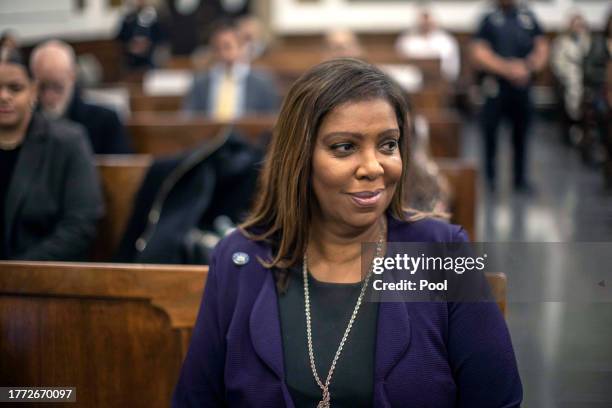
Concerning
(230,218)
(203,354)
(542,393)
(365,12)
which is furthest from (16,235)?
(365,12)

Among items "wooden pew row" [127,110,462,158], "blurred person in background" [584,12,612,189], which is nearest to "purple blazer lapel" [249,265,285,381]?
"blurred person in background" [584,12,612,189]

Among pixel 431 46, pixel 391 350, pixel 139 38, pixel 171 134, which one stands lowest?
pixel 391 350

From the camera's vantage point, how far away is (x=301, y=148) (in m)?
1.65

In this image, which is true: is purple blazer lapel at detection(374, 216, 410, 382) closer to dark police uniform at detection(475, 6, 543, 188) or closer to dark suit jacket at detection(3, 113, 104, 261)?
dark suit jacket at detection(3, 113, 104, 261)

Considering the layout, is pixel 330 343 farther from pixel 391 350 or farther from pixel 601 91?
pixel 601 91

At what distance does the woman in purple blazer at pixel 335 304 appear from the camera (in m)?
1.58

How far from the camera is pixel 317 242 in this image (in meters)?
1.76

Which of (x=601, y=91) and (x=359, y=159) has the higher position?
(x=601, y=91)

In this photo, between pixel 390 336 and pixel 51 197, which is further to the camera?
pixel 51 197

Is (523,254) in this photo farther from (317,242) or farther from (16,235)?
(16,235)

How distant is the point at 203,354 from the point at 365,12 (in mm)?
12614

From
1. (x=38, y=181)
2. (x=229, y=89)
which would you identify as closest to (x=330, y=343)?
(x=38, y=181)

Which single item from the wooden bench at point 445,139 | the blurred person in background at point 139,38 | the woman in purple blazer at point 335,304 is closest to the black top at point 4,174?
the woman in purple blazer at point 335,304

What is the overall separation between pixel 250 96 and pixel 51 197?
3.29 m
